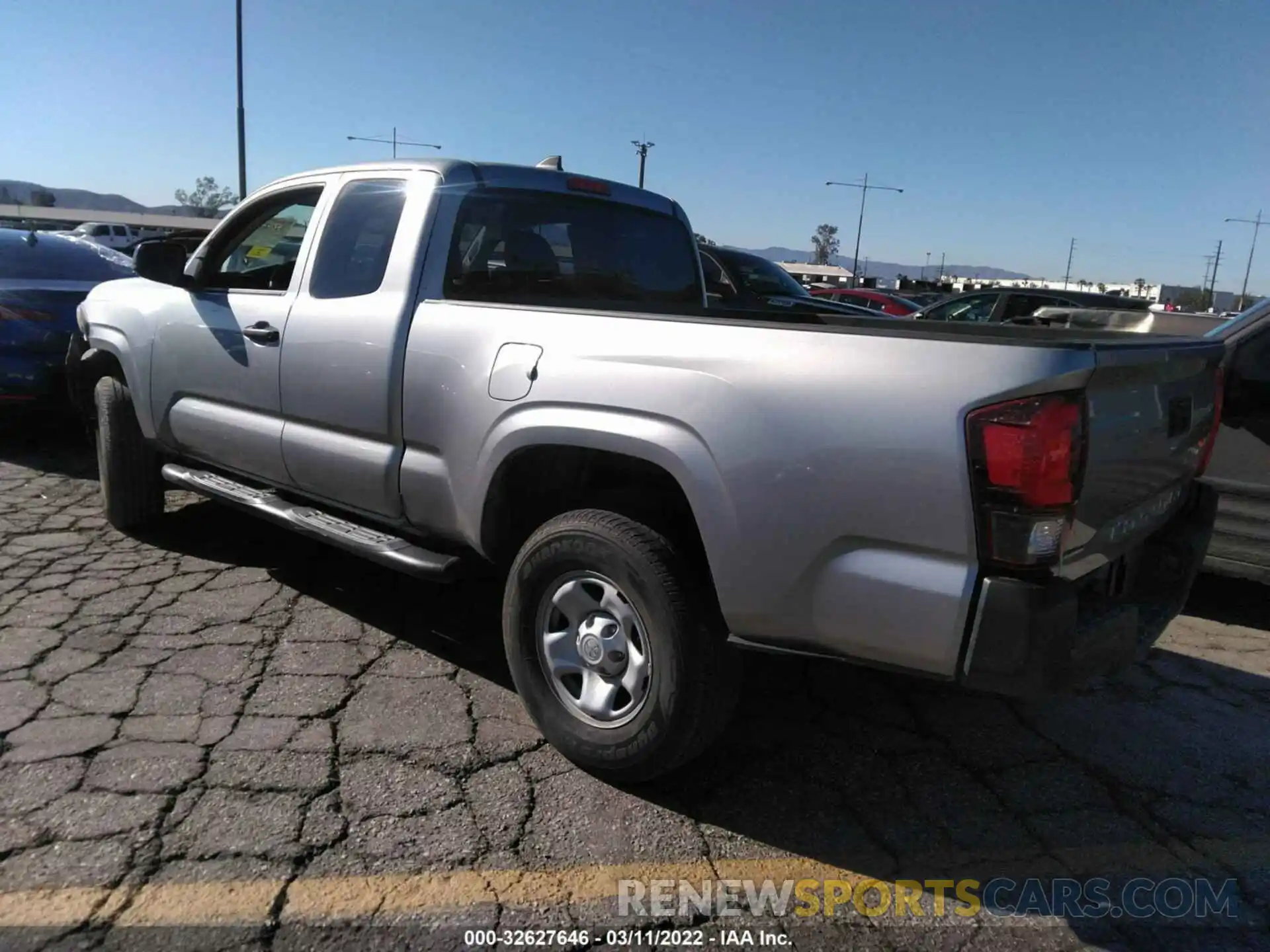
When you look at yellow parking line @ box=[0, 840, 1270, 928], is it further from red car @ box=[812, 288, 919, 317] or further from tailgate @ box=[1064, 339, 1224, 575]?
red car @ box=[812, 288, 919, 317]

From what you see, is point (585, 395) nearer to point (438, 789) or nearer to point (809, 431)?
point (809, 431)

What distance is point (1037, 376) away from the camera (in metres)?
2.05

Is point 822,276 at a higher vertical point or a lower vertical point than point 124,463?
higher

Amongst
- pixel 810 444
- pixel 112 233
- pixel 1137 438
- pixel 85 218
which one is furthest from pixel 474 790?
pixel 85 218

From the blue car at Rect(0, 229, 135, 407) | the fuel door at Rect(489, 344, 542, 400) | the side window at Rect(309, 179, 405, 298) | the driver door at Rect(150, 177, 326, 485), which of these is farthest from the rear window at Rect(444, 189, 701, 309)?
the blue car at Rect(0, 229, 135, 407)

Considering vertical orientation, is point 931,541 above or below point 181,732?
above

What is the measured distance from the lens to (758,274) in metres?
11.5

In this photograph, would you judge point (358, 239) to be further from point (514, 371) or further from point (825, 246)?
point (825, 246)

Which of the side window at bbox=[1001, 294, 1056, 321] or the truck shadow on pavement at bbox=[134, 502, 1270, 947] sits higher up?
the side window at bbox=[1001, 294, 1056, 321]

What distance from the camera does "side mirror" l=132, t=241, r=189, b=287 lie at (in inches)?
170

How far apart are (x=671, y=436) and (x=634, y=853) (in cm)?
116

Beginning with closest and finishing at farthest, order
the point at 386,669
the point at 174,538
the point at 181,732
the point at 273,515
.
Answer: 1. the point at 181,732
2. the point at 386,669
3. the point at 273,515
4. the point at 174,538

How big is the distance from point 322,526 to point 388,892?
1.69 meters

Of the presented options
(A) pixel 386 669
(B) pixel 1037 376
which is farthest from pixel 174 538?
(B) pixel 1037 376
